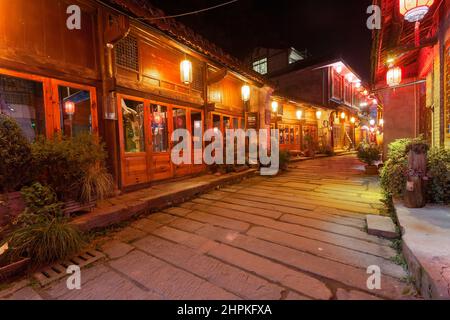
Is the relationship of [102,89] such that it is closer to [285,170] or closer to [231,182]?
[231,182]

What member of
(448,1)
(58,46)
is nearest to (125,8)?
(58,46)

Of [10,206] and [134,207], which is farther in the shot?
[134,207]

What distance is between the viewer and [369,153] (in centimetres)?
992

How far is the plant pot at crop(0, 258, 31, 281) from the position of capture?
280cm

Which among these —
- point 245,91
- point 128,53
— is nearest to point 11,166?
point 128,53

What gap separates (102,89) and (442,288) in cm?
729

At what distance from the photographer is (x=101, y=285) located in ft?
9.00

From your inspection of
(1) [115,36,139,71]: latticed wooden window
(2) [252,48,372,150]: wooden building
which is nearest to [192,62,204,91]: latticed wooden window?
(1) [115,36,139,71]: latticed wooden window

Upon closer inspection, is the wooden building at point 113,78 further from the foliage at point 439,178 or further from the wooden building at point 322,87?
the wooden building at point 322,87

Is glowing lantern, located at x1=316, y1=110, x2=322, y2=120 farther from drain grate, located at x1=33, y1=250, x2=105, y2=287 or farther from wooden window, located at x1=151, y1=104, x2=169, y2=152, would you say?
drain grate, located at x1=33, y1=250, x2=105, y2=287

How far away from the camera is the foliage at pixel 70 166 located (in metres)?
4.08

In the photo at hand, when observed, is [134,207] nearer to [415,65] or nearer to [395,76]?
[395,76]

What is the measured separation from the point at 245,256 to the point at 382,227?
267 centimetres
